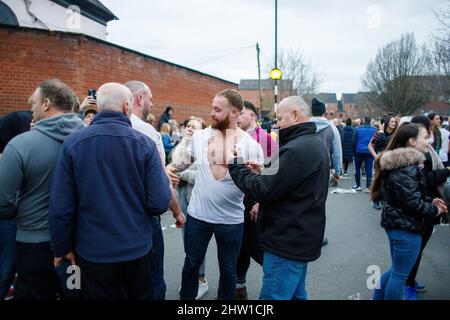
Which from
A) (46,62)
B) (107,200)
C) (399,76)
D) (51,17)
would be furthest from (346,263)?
(399,76)

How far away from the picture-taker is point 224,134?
9.89ft

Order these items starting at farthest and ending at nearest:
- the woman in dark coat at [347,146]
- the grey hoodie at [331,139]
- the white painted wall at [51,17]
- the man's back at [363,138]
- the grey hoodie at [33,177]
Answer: the white painted wall at [51,17] < the woman in dark coat at [347,146] < the man's back at [363,138] < the grey hoodie at [331,139] < the grey hoodie at [33,177]

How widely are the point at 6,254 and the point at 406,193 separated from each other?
12.2ft

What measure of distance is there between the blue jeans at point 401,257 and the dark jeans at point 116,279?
7.00 feet

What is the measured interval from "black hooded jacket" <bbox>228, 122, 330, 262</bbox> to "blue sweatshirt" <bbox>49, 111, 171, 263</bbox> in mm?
788

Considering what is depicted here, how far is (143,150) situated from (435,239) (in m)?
5.45

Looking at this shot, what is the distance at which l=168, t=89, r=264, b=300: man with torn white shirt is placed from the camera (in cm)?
294

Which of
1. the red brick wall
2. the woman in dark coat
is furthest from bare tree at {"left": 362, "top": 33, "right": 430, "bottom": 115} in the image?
the red brick wall

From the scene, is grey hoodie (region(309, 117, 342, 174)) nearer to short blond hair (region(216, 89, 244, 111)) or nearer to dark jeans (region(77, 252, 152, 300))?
short blond hair (region(216, 89, 244, 111))

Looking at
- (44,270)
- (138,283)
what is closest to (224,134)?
(138,283)

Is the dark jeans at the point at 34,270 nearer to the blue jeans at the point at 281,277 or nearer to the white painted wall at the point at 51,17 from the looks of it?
the blue jeans at the point at 281,277

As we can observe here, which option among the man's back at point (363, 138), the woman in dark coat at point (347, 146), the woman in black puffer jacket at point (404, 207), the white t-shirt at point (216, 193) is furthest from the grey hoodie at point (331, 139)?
the woman in dark coat at point (347, 146)

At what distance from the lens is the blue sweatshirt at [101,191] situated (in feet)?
6.75

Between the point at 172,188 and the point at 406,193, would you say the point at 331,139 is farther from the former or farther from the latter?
the point at 172,188
